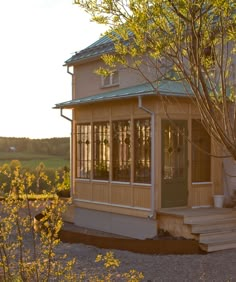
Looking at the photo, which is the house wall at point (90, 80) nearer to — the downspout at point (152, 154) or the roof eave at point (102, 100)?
the roof eave at point (102, 100)

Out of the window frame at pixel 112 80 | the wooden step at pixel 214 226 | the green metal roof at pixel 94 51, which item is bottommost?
the wooden step at pixel 214 226

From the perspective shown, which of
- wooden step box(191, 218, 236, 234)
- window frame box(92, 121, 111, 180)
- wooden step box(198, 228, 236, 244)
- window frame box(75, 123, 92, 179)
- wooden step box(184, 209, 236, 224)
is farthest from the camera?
window frame box(75, 123, 92, 179)

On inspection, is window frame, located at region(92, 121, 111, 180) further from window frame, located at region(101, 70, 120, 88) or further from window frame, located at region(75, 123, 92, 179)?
window frame, located at region(101, 70, 120, 88)

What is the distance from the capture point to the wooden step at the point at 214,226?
12141 mm

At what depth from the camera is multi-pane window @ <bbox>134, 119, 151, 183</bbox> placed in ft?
44.3

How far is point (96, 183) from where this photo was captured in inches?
603

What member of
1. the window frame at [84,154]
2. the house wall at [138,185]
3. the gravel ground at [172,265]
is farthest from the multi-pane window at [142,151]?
the gravel ground at [172,265]

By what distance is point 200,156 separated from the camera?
45.9ft

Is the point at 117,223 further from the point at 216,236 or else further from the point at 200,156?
the point at 216,236

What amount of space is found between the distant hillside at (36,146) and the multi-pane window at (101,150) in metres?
23.6

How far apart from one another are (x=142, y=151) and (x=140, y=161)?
0.85 feet

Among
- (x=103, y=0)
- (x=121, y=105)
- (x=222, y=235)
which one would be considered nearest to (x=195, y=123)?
(x=121, y=105)

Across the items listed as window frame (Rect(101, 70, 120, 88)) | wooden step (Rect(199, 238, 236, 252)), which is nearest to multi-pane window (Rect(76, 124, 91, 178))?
window frame (Rect(101, 70, 120, 88))

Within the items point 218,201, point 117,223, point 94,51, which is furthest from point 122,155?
point 94,51
